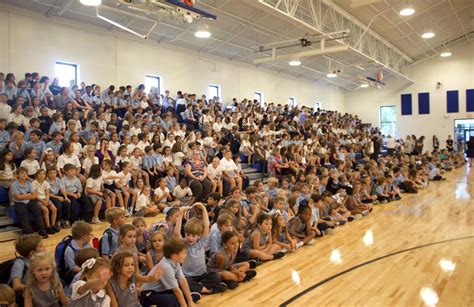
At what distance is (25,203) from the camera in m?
5.75

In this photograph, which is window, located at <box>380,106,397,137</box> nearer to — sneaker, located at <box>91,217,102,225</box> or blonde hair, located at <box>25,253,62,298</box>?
sneaker, located at <box>91,217,102,225</box>

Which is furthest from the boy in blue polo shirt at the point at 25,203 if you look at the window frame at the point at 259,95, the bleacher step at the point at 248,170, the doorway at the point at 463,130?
the doorway at the point at 463,130

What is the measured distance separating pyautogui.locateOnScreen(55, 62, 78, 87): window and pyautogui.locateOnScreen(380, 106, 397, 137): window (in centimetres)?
2021

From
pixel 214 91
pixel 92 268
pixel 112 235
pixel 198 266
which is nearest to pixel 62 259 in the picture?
pixel 112 235

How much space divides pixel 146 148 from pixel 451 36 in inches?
770

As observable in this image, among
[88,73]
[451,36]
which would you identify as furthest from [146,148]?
[451,36]

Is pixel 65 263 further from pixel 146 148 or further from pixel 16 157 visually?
pixel 146 148

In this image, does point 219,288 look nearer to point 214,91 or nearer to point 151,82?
point 151,82

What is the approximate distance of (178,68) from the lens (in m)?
14.9

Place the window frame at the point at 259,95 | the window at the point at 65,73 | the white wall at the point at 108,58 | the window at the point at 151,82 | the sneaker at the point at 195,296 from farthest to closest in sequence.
A: the window frame at the point at 259,95, the window at the point at 151,82, the window at the point at 65,73, the white wall at the point at 108,58, the sneaker at the point at 195,296

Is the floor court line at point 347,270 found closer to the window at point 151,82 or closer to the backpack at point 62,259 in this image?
the backpack at point 62,259

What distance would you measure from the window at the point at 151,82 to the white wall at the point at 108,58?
0.20 metres

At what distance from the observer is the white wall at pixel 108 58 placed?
1031cm

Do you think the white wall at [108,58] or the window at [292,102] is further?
the window at [292,102]
